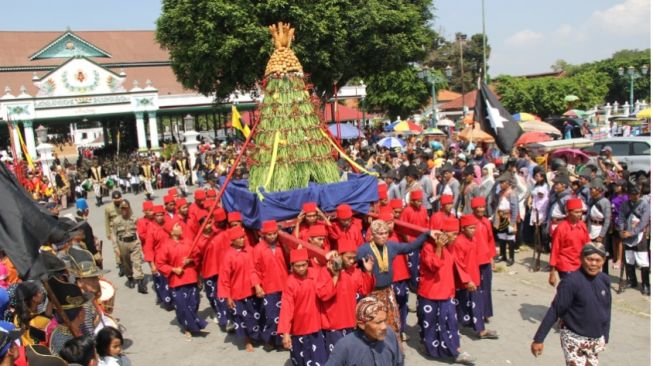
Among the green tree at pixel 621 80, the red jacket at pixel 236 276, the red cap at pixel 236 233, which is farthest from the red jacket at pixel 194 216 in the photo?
the green tree at pixel 621 80

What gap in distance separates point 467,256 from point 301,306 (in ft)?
7.14

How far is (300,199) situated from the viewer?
7309 millimetres

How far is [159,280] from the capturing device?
337 inches

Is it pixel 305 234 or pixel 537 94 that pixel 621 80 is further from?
pixel 305 234

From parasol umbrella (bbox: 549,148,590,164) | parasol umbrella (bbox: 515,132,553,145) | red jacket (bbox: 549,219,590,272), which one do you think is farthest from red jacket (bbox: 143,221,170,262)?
parasol umbrella (bbox: 515,132,553,145)

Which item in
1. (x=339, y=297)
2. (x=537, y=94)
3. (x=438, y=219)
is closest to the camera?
(x=339, y=297)

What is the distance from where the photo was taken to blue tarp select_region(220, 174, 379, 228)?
712 cm

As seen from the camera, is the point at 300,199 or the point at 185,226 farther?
the point at 185,226

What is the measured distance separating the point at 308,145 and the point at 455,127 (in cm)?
2849

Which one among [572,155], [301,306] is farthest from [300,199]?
[572,155]

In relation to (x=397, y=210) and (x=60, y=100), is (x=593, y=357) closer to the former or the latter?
(x=397, y=210)

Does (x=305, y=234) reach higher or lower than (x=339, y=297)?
higher

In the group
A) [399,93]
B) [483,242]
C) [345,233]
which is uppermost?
[399,93]

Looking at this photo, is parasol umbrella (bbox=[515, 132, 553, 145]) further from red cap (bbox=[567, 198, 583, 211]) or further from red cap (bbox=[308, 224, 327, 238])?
red cap (bbox=[308, 224, 327, 238])
